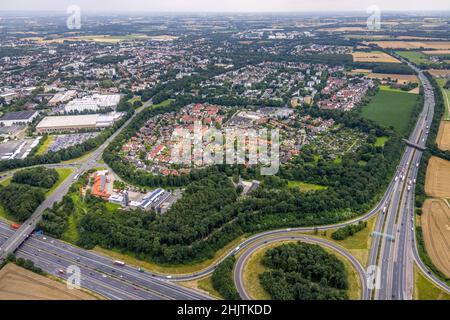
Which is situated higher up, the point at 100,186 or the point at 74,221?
the point at 100,186

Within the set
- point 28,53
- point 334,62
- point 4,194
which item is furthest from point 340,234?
point 28,53

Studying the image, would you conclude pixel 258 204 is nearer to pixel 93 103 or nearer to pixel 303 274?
pixel 303 274

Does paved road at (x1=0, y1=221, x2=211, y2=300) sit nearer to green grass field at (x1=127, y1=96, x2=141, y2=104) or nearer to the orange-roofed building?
the orange-roofed building

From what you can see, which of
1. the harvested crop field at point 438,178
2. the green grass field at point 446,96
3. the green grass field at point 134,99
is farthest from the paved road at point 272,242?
the green grass field at point 134,99

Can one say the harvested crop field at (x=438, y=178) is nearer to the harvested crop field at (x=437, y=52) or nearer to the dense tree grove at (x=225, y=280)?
the dense tree grove at (x=225, y=280)

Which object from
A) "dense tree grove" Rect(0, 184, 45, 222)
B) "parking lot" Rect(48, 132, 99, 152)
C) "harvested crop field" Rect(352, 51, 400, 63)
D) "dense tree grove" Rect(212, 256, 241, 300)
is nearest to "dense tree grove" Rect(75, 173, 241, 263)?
"dense tree grove" Rect(212, 256, 241, 300)

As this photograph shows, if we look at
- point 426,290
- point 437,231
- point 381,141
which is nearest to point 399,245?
point 437,231
